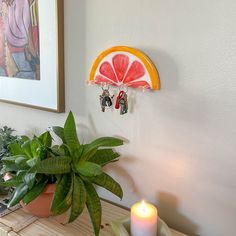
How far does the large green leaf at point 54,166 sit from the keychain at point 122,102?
0.23 metres

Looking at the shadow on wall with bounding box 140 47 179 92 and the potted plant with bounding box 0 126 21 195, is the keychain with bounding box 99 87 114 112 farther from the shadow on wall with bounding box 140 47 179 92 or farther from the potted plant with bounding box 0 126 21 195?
the potted plant with bounding box 0 126 21 195

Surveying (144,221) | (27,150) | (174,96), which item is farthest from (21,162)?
(174,96)

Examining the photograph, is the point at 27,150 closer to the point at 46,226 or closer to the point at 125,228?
the point at 46,226

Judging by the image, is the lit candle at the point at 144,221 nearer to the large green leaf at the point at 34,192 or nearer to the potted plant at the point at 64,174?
the potted plant at the point at 64,174

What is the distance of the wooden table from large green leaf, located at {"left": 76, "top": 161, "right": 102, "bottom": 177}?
0.58 ft

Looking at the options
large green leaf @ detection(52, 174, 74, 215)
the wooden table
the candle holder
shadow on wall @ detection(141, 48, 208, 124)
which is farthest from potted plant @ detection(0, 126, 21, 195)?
shadow on wall @ detection(141, 48, 208, 124)

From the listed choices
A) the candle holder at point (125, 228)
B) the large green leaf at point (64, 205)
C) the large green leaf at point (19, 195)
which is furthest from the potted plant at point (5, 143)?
the candle holder at point (125, 228)

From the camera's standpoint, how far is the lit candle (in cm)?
63

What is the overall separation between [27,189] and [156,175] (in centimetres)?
39

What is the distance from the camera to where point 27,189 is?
683mm

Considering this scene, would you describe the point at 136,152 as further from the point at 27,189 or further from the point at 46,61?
the point at 46,61

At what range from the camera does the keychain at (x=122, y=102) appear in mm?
782

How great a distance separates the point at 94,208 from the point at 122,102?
1.08 ft

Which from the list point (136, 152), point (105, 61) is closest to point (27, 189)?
point (136, 152)
